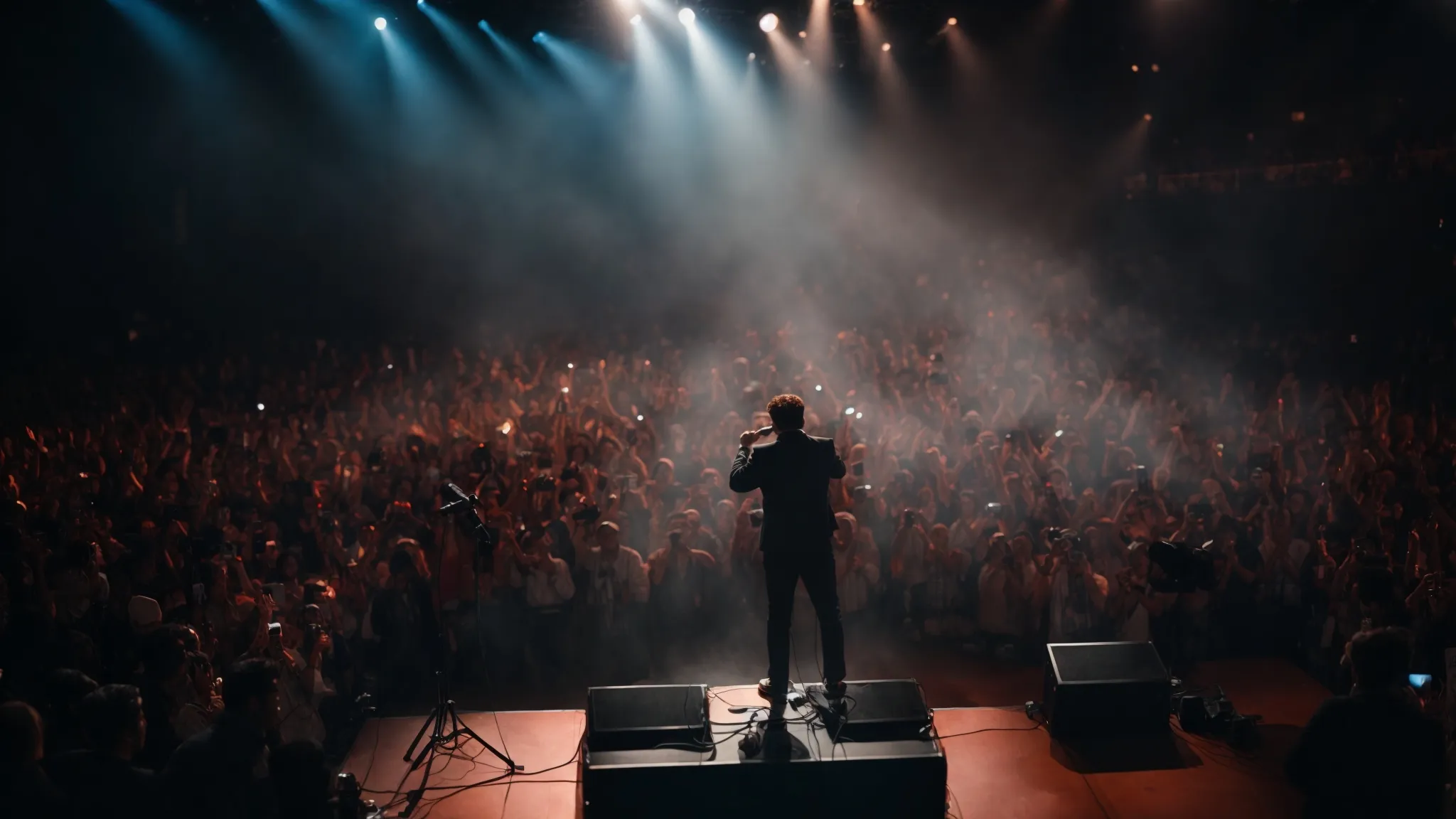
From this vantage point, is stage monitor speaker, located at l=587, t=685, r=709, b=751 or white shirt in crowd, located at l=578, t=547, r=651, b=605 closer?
stage monitor speaker, located at l=587, t=685, r=709, b=751

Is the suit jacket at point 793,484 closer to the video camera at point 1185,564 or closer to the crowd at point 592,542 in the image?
the crowd at point 592,542

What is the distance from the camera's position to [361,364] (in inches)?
580

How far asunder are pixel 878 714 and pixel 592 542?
2998 millimetres

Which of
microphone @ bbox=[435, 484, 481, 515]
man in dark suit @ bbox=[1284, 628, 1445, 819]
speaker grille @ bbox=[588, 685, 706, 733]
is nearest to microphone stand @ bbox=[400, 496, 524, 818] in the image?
microphone @ bbox=[435, 484, 481, 515]

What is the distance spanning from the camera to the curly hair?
4.68 metres

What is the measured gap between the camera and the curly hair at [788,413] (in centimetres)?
468

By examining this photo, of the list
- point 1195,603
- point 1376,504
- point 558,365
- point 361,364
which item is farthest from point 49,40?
point 1376,504

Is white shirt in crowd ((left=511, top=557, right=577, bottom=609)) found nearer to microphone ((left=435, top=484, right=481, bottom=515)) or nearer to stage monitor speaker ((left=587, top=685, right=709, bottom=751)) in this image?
microphone ((left=435, top=484, right=481, bottom=515))

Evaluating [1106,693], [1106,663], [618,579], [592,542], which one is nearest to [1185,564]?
[1106,663]

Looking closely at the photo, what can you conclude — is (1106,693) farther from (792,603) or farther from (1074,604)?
(792,603)

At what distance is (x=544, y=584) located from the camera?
7.06 m

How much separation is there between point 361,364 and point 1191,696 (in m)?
12.7

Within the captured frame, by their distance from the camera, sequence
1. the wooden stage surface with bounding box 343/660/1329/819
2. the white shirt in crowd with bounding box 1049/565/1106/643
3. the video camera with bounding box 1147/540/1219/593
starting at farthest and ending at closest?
the white shirt in crowd with bounding box 1049/565/1106/643, the video camera with bounding box 1147/540/1219/593, the wooden stage surface with bounding box 343/660/1329/819

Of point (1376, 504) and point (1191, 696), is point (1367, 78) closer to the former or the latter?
point (1376, 504)
